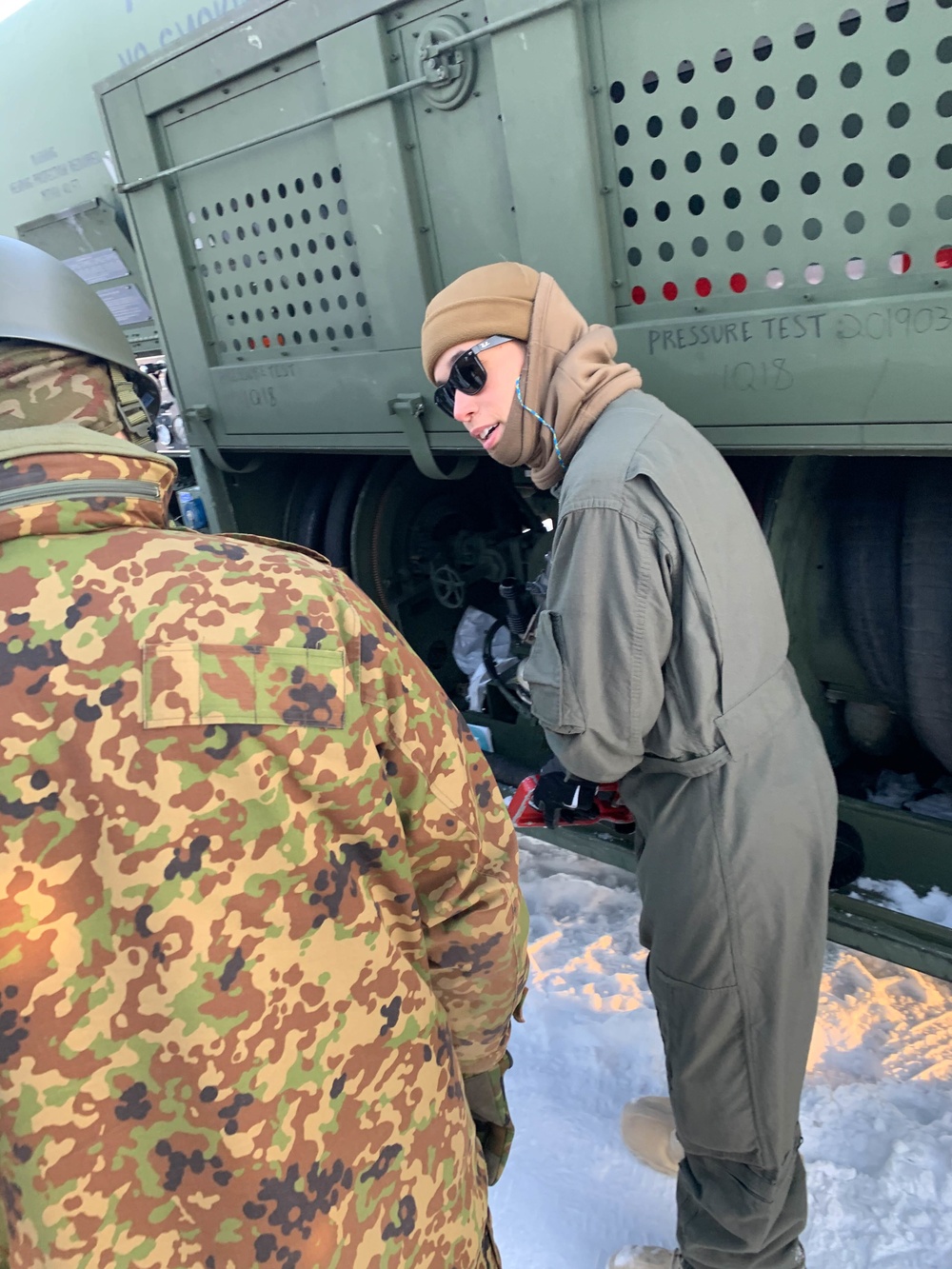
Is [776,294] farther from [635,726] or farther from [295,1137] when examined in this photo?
Answer: [295,1137]

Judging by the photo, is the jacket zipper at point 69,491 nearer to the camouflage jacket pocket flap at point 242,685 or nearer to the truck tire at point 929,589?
the camouflage jacket pocket flap at point 242,685

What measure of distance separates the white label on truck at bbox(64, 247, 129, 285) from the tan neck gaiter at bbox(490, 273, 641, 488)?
227 centimetres

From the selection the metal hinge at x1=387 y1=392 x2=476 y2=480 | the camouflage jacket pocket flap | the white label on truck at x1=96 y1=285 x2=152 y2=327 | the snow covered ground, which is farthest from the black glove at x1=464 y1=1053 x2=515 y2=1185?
the white label on truck at x1=96 y1=285 x2=152 y2=327

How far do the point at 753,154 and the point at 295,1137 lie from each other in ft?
4.73

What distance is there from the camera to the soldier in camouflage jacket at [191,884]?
2.52 ft

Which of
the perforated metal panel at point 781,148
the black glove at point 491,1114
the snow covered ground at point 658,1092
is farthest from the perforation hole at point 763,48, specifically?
the snow covered ground at point 658,1092

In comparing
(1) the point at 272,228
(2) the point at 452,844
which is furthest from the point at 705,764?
(1) the point at 272,228

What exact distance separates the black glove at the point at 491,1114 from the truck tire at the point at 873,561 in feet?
3.80

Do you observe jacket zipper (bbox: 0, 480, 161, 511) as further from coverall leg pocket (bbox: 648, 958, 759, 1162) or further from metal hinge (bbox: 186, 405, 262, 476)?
metal hinge (bbox: 186, 405, 262, 476)

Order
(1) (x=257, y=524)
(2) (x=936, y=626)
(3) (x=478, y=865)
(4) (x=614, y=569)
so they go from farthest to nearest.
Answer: (1) (x=257, y=524)
(2) (x=936, y=626)
(4) (x=614, y=569)
(3) (x=478, y=865)

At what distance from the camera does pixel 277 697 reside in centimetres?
81

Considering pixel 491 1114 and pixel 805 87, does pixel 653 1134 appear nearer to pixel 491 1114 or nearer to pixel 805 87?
pixel 491 1114

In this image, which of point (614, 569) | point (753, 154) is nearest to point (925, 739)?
point (614, 569)

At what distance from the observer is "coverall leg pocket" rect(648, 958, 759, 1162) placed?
1345mm
